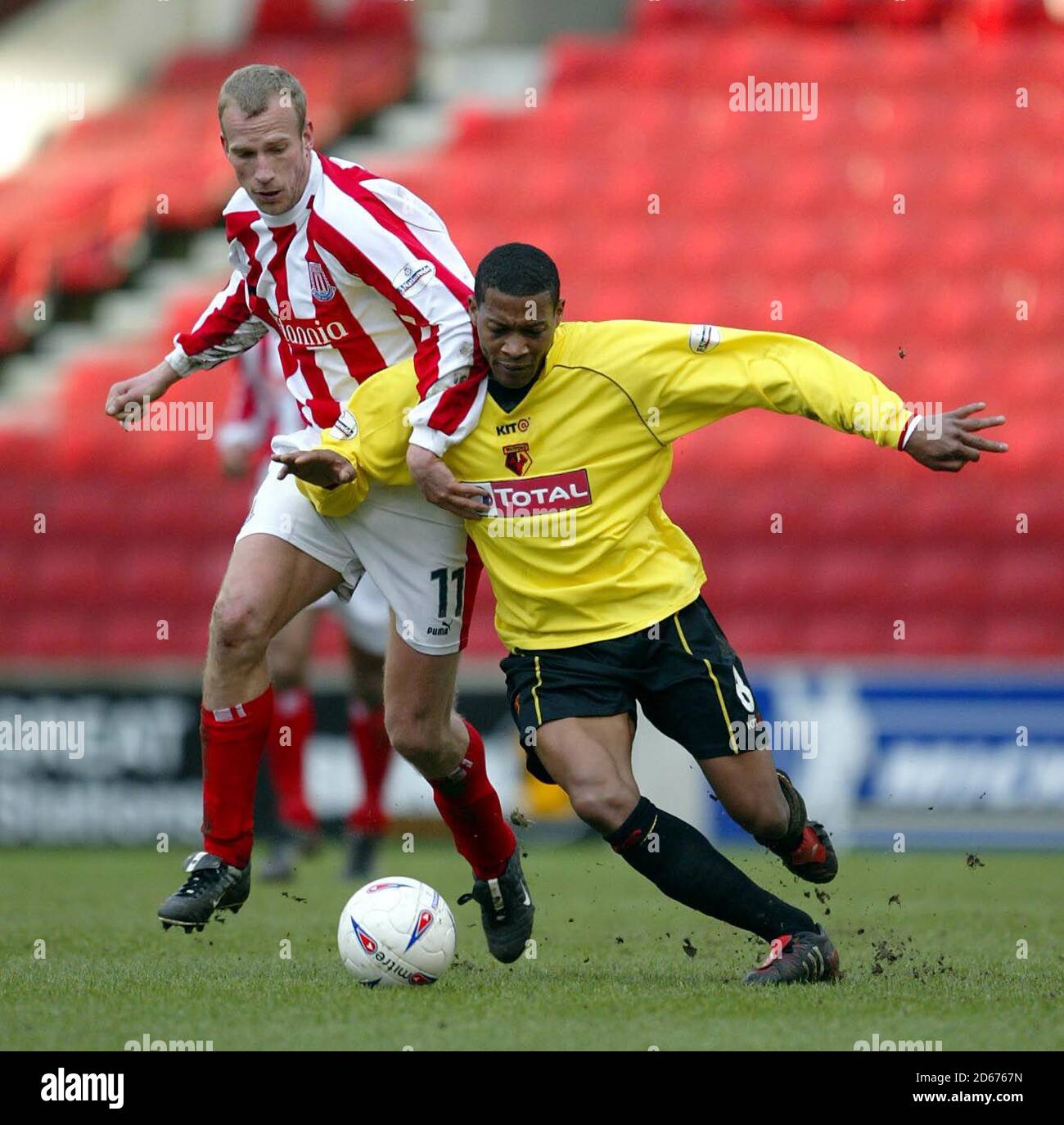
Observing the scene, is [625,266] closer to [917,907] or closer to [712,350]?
[917,907]

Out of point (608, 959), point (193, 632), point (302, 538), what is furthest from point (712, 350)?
point (193, 632)

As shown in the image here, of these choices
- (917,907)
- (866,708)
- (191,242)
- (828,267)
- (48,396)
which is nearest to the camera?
(917,907)

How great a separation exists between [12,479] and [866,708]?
5875 mm

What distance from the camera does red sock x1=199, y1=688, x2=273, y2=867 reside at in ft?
16.5

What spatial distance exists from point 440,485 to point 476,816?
108 centimetres

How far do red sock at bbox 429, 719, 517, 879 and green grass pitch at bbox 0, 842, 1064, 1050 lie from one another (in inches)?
11.6

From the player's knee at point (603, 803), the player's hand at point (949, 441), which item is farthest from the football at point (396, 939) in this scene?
the player's hand at point (949, 441)

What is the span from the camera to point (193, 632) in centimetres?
1184

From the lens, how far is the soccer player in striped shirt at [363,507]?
4.89 metres

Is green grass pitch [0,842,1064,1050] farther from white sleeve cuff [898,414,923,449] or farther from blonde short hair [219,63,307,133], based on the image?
blonde short hair [219,63,307,133]

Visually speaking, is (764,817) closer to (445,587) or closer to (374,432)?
(445,587)

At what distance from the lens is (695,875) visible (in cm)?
462

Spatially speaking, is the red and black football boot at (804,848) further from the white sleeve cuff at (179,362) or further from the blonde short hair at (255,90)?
the blonde short hair at (255,90)

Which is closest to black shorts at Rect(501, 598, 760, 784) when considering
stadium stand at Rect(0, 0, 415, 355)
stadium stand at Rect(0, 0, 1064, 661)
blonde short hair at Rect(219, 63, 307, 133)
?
blonde short hair at Rect(219, 63, 307, 133)
